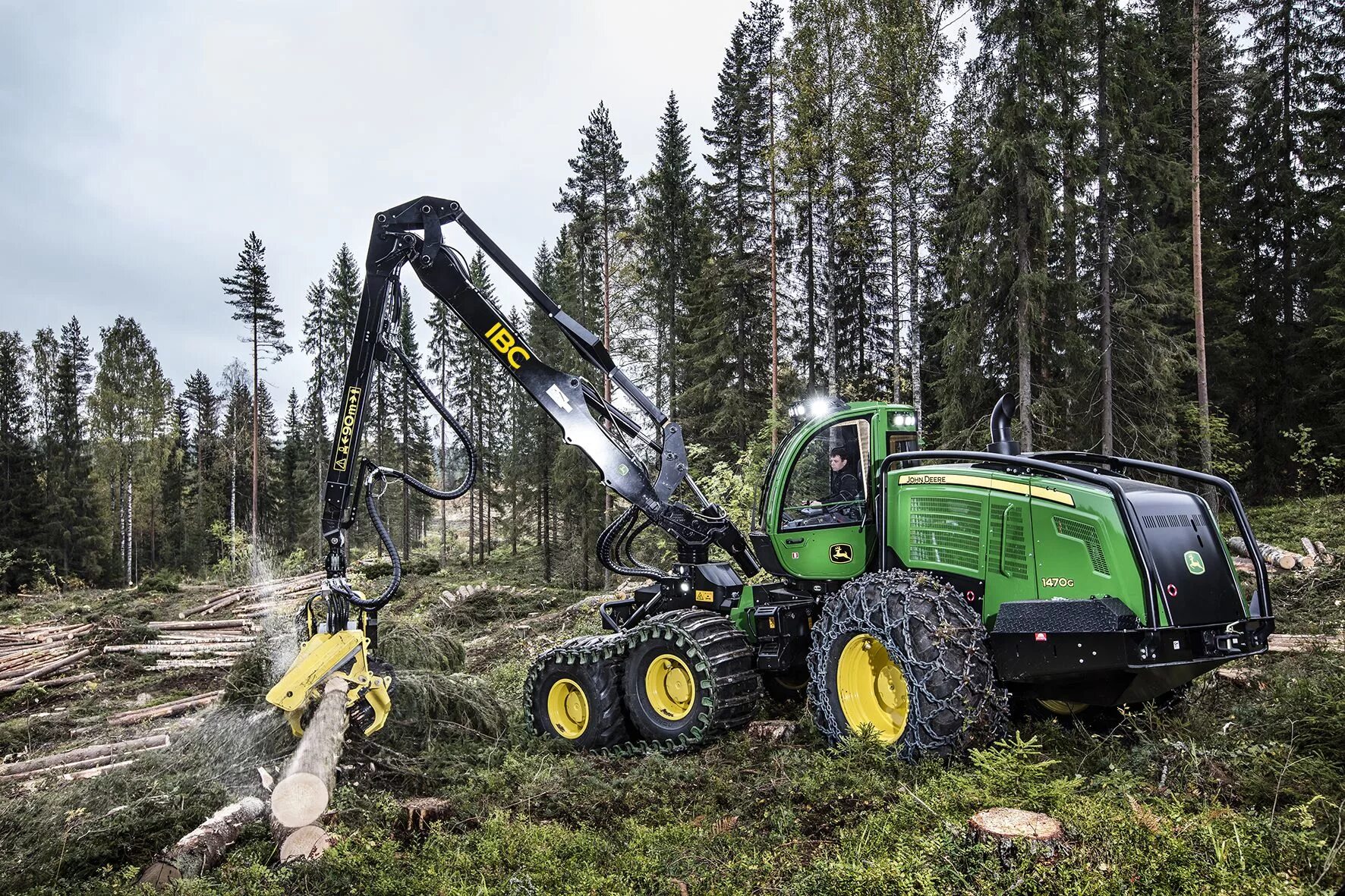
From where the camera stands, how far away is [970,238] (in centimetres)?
1719

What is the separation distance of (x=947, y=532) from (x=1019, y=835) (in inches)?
105

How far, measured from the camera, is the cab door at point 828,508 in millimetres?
6539

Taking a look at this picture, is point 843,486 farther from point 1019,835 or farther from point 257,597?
point 257,597

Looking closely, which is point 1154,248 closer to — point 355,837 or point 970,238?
point 970,238

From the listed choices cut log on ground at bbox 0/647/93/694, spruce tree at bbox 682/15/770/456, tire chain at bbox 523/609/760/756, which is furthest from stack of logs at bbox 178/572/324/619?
tire chain at bbox 523/609/760/756

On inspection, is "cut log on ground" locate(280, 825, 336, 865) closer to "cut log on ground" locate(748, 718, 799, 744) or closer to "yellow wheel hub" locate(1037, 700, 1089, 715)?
"cut log on ground" locate(748, 718, 799, 744)

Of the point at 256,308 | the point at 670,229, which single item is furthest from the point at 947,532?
the point at 256,308

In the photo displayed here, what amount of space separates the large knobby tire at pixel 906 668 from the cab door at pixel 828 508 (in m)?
0.78

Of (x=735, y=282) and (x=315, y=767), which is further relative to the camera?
(x=735, y=282)

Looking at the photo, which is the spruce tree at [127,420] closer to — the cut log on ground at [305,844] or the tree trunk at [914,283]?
the tree trunk at [914,283]

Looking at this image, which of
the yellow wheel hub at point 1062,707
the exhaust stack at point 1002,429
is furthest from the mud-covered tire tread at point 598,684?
the exhaust stack at point 1002,429

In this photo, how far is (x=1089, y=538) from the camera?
4.85 m

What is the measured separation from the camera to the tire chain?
611 cm

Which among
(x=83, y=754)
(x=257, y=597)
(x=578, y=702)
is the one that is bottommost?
(x=257, y=597)
